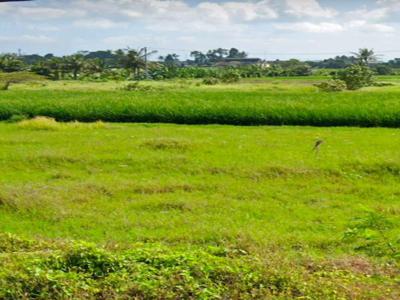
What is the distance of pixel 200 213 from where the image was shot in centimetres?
820

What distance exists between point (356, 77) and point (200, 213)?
28.2 metres

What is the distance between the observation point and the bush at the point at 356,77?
33.7 metres

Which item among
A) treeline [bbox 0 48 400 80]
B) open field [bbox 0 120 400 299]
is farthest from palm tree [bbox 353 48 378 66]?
open field [bbox 0 120 400 299]

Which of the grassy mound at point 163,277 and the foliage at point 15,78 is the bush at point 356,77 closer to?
the foliage at point 15,78

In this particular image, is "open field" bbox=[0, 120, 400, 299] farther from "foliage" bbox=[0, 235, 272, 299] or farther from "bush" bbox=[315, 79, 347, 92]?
"bush" bbox=[315, 79, 347, 92]

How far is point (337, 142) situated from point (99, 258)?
36.5 feet

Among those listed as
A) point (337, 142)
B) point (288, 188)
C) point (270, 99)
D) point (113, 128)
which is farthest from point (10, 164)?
point (270, 99)

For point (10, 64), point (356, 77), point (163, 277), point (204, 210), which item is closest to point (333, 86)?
point (356, 77)

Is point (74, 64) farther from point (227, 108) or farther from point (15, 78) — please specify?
point (227, 108)

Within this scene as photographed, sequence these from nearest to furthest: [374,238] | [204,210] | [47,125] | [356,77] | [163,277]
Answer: [163,277] < [374,238] < [204,210] < [47,125] < [356,77]

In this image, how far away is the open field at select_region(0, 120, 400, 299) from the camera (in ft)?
14.7

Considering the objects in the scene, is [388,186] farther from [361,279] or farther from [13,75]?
[13,75]

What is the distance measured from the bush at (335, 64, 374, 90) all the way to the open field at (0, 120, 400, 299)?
1740 centimetres

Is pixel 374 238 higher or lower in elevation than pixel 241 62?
lower
